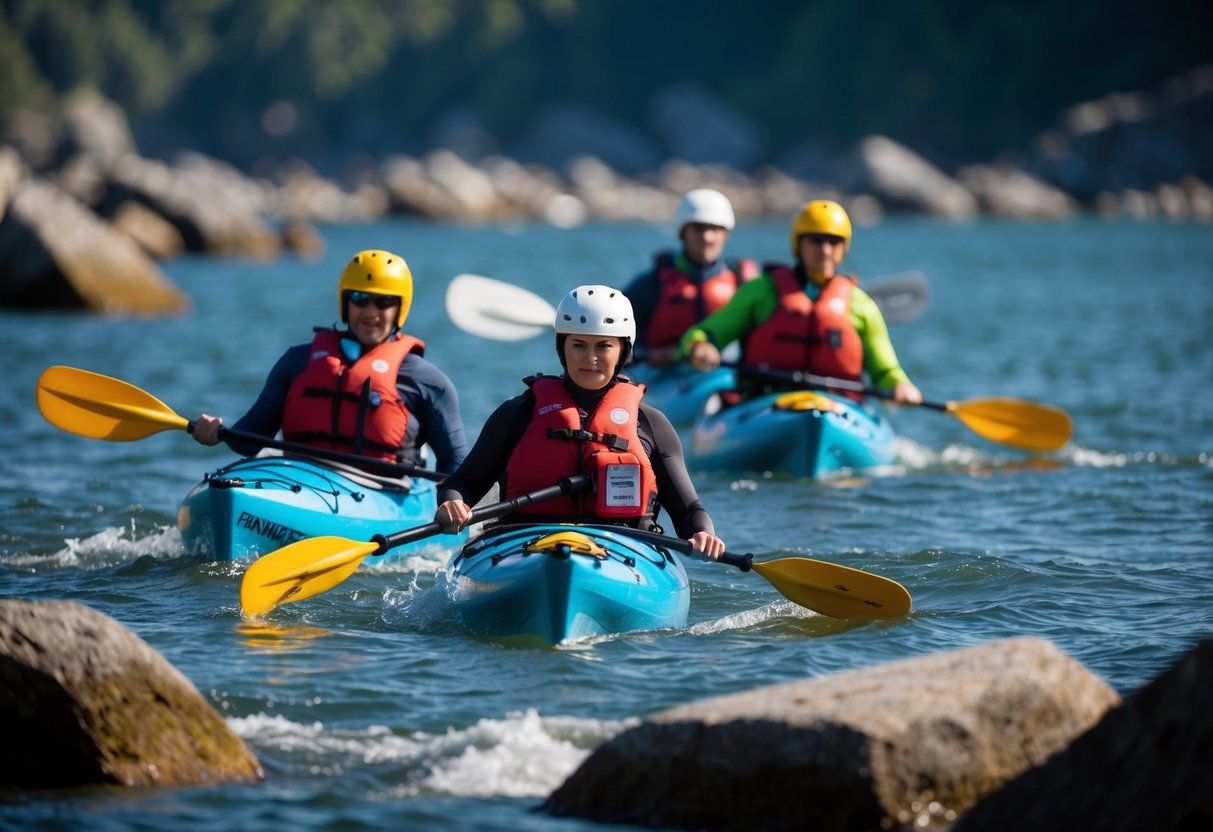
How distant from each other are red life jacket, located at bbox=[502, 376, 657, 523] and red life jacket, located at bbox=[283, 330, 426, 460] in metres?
1.52

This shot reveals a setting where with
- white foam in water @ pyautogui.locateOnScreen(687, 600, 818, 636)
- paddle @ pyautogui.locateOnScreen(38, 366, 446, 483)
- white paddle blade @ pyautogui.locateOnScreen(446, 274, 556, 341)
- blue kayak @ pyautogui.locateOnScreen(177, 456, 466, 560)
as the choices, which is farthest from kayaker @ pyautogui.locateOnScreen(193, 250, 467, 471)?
white paddle blade @ pyautogui.locateOnScreen(446, 274, 556, 341)

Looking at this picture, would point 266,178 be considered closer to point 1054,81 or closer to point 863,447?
point 1054,81

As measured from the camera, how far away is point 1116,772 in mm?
4301

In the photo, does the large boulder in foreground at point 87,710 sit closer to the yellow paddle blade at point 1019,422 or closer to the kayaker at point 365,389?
the kayaker at point 365,389

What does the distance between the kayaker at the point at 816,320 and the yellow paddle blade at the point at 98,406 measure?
3.76 meters

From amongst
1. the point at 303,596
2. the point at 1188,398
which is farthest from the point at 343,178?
the point at 303,596

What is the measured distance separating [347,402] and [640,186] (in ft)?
234

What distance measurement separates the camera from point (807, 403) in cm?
1102

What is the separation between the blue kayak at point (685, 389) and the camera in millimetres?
12703

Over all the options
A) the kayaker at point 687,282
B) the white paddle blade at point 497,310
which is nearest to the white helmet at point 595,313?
the white paddle blade at point 497,310

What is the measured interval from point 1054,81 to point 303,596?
3007 inches

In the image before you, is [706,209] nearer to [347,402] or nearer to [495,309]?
[495,309]

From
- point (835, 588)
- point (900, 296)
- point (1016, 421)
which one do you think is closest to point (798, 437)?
point (1016, 421)

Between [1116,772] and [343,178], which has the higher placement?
[343,178]
